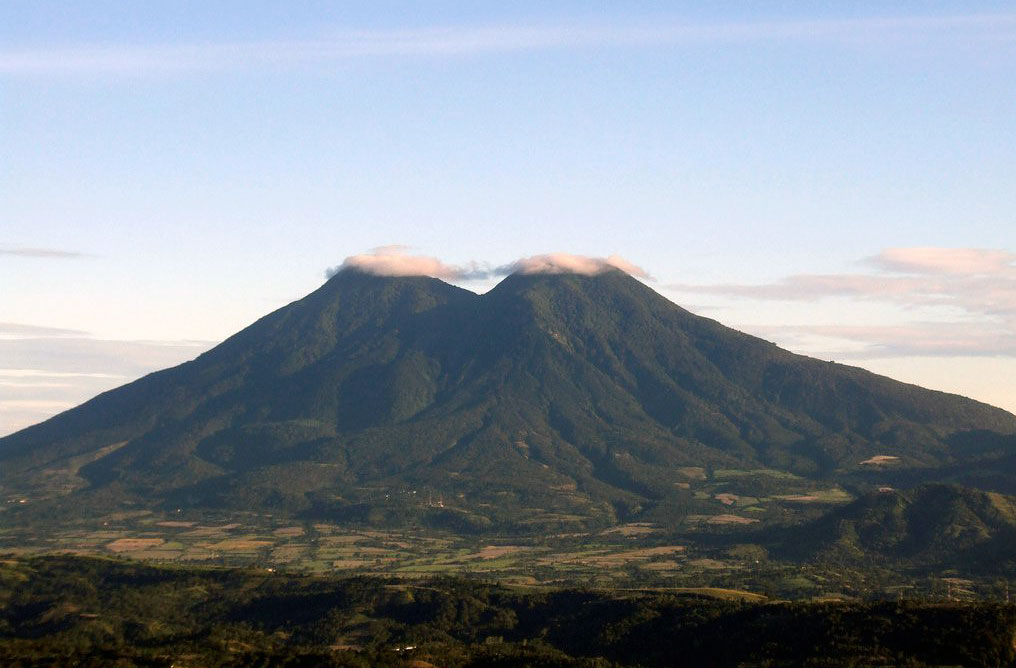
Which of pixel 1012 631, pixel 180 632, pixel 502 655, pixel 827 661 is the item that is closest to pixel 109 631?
pixel 180 632

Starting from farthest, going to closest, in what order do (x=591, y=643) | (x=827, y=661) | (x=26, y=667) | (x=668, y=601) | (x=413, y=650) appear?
(x=668, y=601)
(x=591, y=643)
(x=413, y=650)
(x=827, y=661)
(x=26, y=667)

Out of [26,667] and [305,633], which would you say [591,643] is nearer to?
[305,633]

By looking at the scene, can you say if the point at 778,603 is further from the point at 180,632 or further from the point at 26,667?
the point at 26,667

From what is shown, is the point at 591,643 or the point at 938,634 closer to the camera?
the point at 938,634

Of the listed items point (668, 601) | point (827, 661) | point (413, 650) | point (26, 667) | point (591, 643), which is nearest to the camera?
point (26, 667)

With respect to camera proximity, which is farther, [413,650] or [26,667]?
[413,650]

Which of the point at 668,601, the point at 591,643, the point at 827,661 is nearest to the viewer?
the point at 827,661

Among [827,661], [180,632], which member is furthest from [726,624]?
[180,632]

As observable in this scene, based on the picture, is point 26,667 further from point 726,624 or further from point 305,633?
point 726,624

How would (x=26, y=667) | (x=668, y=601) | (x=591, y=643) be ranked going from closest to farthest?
(x=26, y=667) → (x=591, y=643) → (x=668, y=601)
